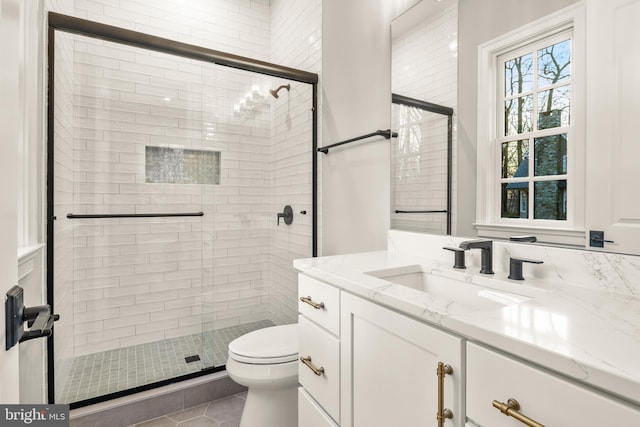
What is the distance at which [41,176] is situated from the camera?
5.29ft

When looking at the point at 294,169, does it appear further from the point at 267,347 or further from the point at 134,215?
the point at 267,347

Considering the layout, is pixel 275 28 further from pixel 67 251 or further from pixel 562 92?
pixel 562 92

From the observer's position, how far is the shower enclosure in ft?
7.33

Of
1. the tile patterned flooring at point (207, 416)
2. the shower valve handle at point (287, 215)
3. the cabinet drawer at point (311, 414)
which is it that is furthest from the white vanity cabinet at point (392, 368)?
the shower valve handle at point (287, 215)

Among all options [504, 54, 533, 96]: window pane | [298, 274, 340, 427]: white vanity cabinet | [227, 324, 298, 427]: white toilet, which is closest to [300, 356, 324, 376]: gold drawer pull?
[298, 274, 340, 427]: white vanity cabinet

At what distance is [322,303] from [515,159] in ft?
2.79

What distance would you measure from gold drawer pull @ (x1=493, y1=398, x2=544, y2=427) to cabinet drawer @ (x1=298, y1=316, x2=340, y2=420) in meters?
0.57

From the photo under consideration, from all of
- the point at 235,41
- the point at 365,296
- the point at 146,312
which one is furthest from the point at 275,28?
the point at 365,296

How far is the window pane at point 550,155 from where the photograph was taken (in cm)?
103

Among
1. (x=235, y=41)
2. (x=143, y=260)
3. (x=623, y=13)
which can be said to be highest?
(x=235, y=41)

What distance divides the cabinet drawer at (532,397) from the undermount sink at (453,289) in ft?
1.10

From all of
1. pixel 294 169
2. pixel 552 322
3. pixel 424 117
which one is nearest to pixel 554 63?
pixel 424 117

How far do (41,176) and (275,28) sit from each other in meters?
2.30

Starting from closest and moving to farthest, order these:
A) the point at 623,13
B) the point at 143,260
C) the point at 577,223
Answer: the point at 623,13, the point at 577,223, the point at 143,260
